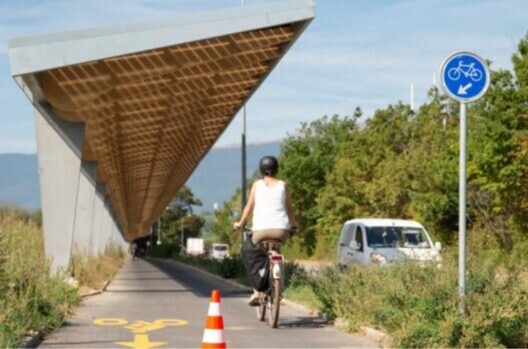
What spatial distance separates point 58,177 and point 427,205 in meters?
27.6

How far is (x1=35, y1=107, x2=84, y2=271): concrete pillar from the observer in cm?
2391

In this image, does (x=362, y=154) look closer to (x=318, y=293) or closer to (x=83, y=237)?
(x=83, y=237)

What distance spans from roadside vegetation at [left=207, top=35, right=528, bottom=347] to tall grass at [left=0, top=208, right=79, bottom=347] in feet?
12.3

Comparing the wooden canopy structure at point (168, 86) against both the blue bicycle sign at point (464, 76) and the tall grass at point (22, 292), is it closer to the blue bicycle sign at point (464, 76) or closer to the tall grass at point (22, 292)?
the tall grass at point (22, 292)

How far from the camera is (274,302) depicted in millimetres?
13625

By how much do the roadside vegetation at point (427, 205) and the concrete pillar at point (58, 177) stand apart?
611cm

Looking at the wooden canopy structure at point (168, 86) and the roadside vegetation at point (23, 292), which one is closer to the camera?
the roadside vegetation at point (23, 292)

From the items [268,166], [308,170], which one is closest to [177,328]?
[268,166]

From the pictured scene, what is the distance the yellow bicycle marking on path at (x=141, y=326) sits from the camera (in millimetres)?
12133

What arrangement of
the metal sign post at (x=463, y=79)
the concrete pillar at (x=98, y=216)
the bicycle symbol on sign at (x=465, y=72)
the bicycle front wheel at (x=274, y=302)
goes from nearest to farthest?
the metal sign post at (x=463, y=79)
the bicycle symbol on sign at (x=465, y=72)
the bicycle front wheel at (x=274, y=302)
the concrete pillar at (x=98, y=216)

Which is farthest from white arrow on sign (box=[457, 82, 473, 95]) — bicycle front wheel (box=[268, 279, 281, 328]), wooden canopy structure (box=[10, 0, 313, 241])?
wooden canopy structure (box=[10, 0, 313, 241])

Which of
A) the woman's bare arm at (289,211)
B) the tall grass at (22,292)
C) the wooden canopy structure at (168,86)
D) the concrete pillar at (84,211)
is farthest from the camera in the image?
the concrete pillar at (84,211)

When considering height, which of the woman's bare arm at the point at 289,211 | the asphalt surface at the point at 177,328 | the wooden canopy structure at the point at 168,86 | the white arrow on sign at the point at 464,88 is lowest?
the asphalt surface at the point at 177,328

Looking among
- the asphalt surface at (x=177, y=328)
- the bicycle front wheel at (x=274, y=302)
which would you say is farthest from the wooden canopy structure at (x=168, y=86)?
the bicycle front wheel at (x=274, y=302)
